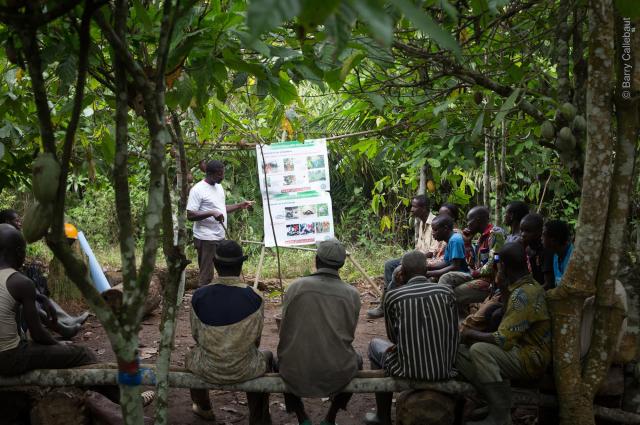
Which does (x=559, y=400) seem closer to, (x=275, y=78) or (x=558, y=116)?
(x=558, y=116)

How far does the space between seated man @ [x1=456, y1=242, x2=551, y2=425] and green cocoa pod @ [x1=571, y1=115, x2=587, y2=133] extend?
0.73 meters

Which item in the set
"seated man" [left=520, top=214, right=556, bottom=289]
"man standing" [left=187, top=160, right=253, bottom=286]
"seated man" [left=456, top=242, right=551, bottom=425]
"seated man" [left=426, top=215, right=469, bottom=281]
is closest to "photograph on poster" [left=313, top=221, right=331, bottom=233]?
"man standing" [left=187, top=160, right=253, bottom=286]

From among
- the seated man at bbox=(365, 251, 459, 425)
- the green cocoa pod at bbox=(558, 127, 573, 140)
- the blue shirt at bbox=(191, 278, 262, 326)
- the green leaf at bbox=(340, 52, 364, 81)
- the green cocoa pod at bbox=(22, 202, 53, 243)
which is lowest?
the seated man at bbox=(365, 251, 459, 425)

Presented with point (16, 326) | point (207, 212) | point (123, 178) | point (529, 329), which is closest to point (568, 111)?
point (529, 329)

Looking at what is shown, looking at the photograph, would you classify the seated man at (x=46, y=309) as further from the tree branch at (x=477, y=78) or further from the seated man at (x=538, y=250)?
the seated man at (x=538, y=250)

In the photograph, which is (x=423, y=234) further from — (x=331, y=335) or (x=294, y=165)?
(x=331, y=335)

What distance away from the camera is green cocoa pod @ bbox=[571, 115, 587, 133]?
3.14 metres

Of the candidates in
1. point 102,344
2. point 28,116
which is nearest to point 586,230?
point 28,116

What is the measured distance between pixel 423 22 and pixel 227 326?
9.01ft

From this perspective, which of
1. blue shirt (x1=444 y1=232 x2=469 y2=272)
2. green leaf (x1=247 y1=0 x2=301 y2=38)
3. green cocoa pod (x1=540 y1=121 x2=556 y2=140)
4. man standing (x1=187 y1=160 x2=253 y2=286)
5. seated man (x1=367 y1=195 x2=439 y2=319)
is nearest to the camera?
green leaf (x1=247 y1=0 x2=301 y2=38)

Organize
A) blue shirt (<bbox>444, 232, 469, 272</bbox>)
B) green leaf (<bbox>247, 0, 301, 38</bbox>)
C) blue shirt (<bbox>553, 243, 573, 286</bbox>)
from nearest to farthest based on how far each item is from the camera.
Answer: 1. green leaf (<bbox>247, 0, 301, 38</bbox>)
2. blue shirt (<bbox>553, 243, 573, 286</bbox>)
3. blue shirt (<bbox>444, 232, 469, 272</bbox>)

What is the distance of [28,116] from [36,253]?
6.08 meters

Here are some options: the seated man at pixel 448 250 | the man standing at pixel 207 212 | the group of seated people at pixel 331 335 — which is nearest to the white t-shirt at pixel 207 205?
the man standing at pixel 207 212

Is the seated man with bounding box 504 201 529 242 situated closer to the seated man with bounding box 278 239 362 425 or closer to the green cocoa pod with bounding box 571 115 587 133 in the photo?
the green cocoa pod with bounding box 571 115 587 133
